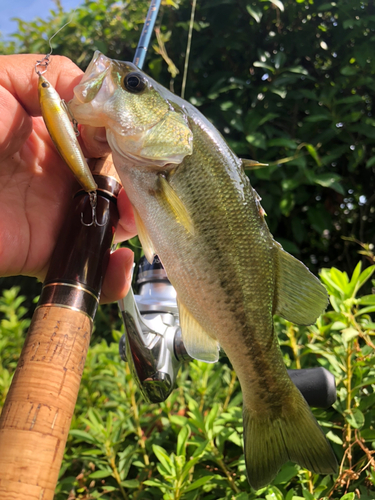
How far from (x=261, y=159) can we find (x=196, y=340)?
1705mm

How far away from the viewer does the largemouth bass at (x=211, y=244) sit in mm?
807

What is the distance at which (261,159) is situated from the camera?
228cm

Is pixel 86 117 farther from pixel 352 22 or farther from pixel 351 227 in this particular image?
pixel 351 227

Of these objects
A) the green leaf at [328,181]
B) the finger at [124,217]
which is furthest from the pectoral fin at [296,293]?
the green leaf at [328,181]

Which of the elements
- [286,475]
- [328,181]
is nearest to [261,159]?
[328,181]

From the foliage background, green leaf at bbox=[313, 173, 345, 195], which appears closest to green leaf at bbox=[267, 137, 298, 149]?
the foliage background

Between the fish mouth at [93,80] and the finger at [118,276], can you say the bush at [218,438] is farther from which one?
the fish mouth at [93,80]

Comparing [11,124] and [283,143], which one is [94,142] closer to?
[11,124]

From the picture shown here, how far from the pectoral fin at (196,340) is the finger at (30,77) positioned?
25.0 inches

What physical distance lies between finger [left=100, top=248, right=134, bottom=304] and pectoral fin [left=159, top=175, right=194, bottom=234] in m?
0.28

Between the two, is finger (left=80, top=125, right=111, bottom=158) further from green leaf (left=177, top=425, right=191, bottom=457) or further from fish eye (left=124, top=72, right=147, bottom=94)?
green leaf (left=177, top=425, right=191, bottom=457)

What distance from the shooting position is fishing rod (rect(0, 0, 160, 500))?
1.92 ft

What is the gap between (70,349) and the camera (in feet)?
2.40

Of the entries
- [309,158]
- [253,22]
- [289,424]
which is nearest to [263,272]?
[289,424]
